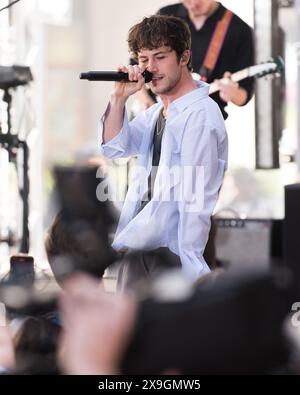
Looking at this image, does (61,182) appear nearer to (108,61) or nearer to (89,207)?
(89,207)

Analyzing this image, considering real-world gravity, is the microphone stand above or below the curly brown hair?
below

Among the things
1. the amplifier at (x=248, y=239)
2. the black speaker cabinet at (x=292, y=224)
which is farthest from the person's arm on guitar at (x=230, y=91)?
the black speaker cabinet at (x=292, y=224)

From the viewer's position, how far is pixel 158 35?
266 centimetres

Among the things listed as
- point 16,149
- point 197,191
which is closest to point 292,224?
point 197,191

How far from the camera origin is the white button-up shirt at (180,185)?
8.57ft

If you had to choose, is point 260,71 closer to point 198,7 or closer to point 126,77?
point 198,7

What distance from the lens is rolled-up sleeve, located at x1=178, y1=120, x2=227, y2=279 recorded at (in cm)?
262

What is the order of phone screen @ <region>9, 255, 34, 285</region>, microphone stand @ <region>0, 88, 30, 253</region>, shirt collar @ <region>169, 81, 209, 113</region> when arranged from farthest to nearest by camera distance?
microphone stand @ <region>0, 88, 30, 253</region>, shirt collar @ <region>169, 81, 209, 113</region>, phone screen @ <region>9, 255, 34, 285</region>

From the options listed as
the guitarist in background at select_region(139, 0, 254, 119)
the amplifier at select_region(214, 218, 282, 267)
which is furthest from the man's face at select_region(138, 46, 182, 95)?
the amplifier at select_region(214, 218, 282, 267)

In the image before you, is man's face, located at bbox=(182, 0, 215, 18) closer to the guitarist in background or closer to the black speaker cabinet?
the guitarist in background

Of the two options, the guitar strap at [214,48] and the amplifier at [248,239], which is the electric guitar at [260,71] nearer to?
the guitar strap at [214,48]

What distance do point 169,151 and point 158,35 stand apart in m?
0.30
